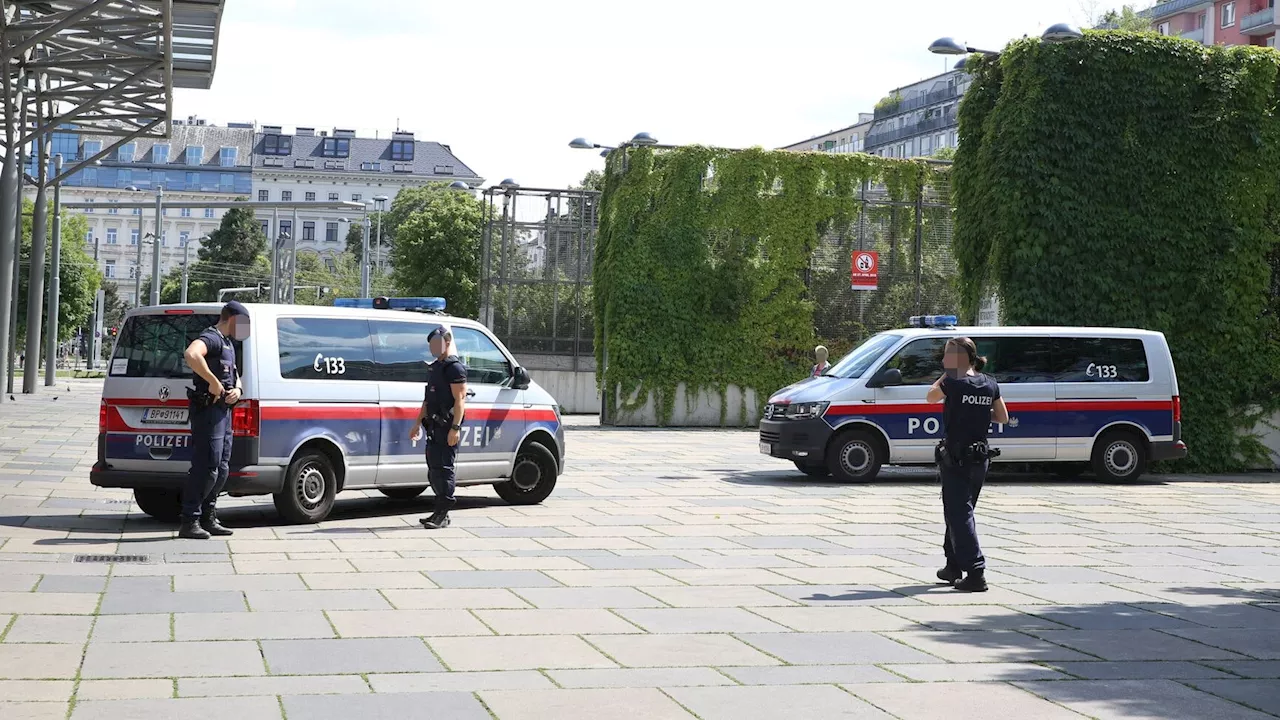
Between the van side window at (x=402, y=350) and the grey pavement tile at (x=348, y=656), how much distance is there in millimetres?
6007

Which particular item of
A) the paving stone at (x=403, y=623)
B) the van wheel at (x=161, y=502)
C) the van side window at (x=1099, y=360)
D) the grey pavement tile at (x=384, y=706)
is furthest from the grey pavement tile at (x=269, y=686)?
the van side window at (x=1099, y=360)

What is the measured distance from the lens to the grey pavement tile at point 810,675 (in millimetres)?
6634

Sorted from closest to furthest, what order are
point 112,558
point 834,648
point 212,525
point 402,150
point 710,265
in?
point 834,648 < point 112,558 < point 212,525 < point 710,265 < point 402,150

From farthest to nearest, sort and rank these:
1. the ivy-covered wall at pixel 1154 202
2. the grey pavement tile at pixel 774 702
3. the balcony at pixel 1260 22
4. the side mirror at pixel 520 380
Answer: the balcony at pixel 1260 22, the ivy-covered wall at pixel 1154 202, the side mirror at pixel 520 380, the grey pavement tile at pixel 774 702

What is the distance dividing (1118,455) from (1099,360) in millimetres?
1271

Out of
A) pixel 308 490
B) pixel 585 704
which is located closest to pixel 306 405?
pixel 308 490

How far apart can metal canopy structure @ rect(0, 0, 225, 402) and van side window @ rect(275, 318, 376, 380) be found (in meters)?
13.3

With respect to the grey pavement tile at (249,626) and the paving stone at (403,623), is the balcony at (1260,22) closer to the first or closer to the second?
the paving stone at (403,623)

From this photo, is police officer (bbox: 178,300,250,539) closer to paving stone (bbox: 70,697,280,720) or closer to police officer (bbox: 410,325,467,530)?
police officer (bbox: 410,325,467,530)

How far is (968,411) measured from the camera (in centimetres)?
984

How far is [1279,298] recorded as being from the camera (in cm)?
2317

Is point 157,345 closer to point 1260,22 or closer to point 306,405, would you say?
point 306,405

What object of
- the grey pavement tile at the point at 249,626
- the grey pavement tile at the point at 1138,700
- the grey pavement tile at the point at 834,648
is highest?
the grey pavement tile at the point at 1138,700

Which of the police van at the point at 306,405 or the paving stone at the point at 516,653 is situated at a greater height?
the police van at the point at 306,405
